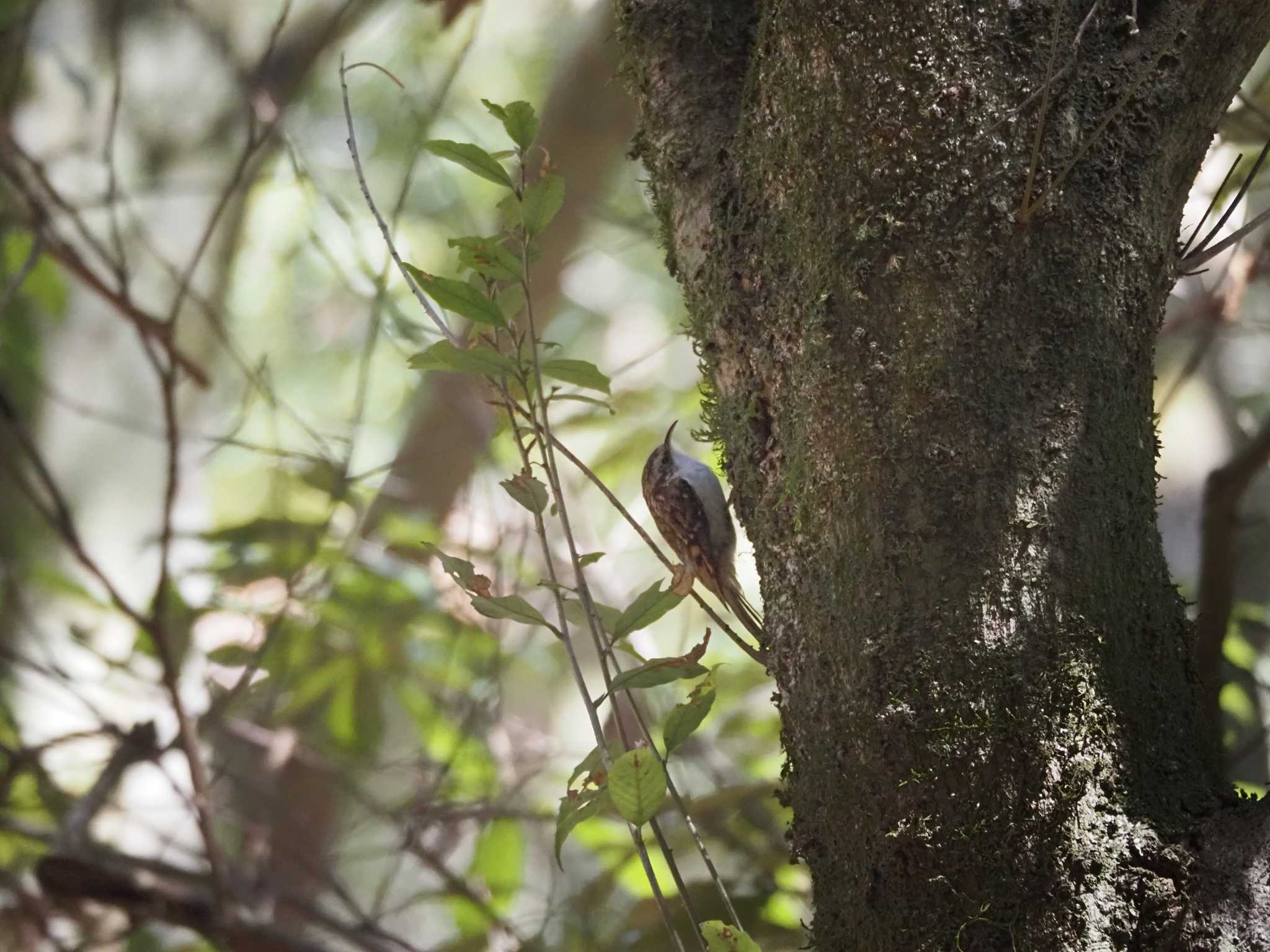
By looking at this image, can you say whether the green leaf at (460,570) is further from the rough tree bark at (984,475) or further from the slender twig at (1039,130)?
the slender twig at (1039,130)

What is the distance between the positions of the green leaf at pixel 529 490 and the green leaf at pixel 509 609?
12 centimetres

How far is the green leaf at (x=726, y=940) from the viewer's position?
1120mm

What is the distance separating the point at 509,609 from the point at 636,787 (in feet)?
0.99

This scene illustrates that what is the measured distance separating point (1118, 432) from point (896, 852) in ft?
1.63

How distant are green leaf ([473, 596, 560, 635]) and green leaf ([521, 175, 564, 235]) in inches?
18.5

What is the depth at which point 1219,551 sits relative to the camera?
1.97 m

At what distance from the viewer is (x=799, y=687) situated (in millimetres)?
1224

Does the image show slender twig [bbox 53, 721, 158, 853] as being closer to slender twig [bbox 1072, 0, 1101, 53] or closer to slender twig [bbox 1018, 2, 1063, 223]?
slender twig [bbox 1018, 2, 1063, 223]

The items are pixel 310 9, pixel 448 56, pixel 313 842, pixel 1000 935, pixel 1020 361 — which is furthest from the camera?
pixel 448 56

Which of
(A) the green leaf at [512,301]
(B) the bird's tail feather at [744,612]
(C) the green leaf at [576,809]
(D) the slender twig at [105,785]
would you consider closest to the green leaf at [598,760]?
(C) the green leaf at [576,809]

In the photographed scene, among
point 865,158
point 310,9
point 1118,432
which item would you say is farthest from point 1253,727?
point 310,9

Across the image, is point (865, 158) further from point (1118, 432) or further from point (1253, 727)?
point (1253, 727)

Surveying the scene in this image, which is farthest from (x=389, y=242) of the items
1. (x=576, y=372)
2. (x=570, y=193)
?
(x=570, y=193)

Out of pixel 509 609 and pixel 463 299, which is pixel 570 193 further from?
pixel 509 609
